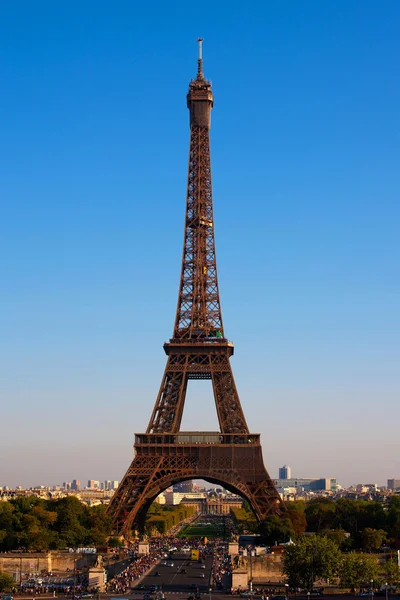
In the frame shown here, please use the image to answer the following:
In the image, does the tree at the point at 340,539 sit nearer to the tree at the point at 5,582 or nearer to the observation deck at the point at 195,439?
the observation deck at the point at 195,439

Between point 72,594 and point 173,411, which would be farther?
point 173,411

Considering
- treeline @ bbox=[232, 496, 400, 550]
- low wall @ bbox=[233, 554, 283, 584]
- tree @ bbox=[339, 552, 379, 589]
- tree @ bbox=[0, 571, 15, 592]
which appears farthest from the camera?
treeline @ bbox=[232, 496, 400, 550]

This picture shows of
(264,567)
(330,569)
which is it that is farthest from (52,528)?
(330,569)

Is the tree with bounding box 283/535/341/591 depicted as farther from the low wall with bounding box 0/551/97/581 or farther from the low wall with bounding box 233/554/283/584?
the low wall with bounding box 0/551/97/581

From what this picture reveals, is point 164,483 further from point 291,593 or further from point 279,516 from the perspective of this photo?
point 291,593

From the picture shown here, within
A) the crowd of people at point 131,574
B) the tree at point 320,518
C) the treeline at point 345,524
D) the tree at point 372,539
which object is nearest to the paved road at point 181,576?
the crowd of people at point 131,574

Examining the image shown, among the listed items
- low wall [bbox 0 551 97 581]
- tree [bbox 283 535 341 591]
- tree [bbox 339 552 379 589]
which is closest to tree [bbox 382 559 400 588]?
tree [bbox 339 552 379 589]

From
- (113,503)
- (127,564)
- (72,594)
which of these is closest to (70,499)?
(113,503)
